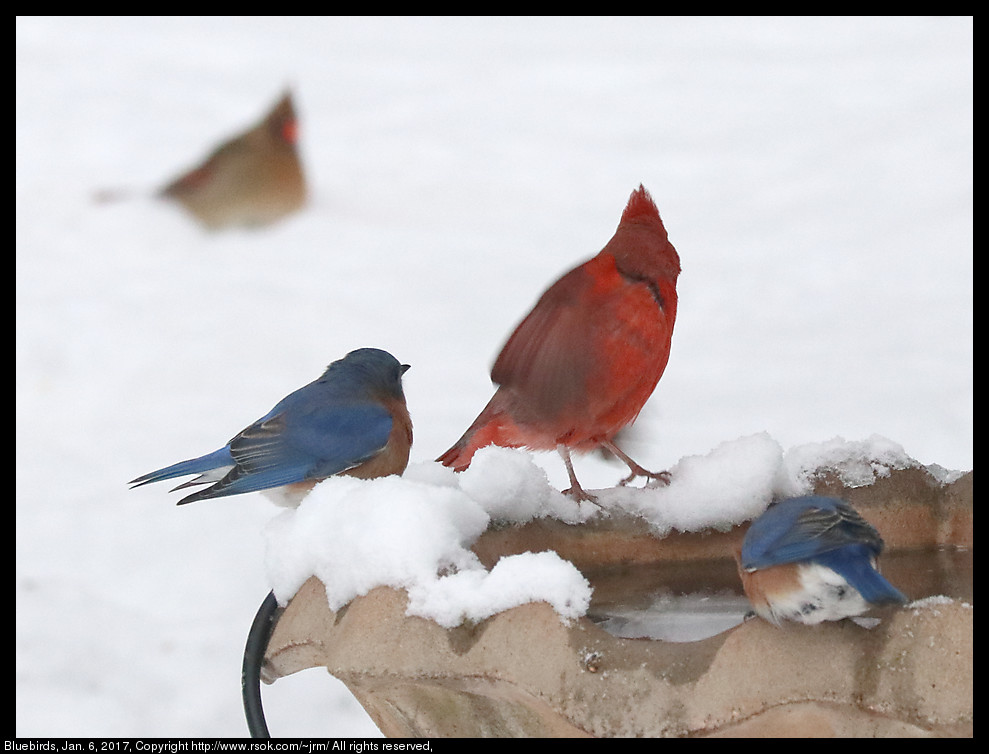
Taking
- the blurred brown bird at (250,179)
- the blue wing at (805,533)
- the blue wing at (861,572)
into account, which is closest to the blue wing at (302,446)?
the blue wing at (805,533)

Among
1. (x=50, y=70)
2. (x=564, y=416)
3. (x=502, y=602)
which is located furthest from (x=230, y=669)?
(x=50, y=70)

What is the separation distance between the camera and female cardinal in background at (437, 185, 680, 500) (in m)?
2.32

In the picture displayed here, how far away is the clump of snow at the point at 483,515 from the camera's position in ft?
5.30

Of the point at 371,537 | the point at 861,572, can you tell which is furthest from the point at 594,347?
the point at 861,572

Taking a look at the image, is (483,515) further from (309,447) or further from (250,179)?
(250,179)

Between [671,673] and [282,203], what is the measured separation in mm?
4945

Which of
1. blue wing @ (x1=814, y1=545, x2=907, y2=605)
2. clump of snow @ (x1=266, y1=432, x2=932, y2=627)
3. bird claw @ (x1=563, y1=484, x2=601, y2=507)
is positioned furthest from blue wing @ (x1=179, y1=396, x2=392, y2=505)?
blue wing @ (x1=814, y1=545, x2=907, y2=605)

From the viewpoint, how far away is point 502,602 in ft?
5.21

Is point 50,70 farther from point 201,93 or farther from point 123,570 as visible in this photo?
point 123,570

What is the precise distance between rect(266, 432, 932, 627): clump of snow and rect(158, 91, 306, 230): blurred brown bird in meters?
3.94

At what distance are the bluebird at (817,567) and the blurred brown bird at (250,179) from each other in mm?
4679

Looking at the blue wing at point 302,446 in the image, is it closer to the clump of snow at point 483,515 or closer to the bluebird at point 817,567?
the clump of snow at point 483,515

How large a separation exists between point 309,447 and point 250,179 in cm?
379

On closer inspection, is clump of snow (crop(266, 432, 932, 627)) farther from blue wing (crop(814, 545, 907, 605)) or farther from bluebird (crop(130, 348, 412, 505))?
blue wing (crop(814, 545, 907, 605))
